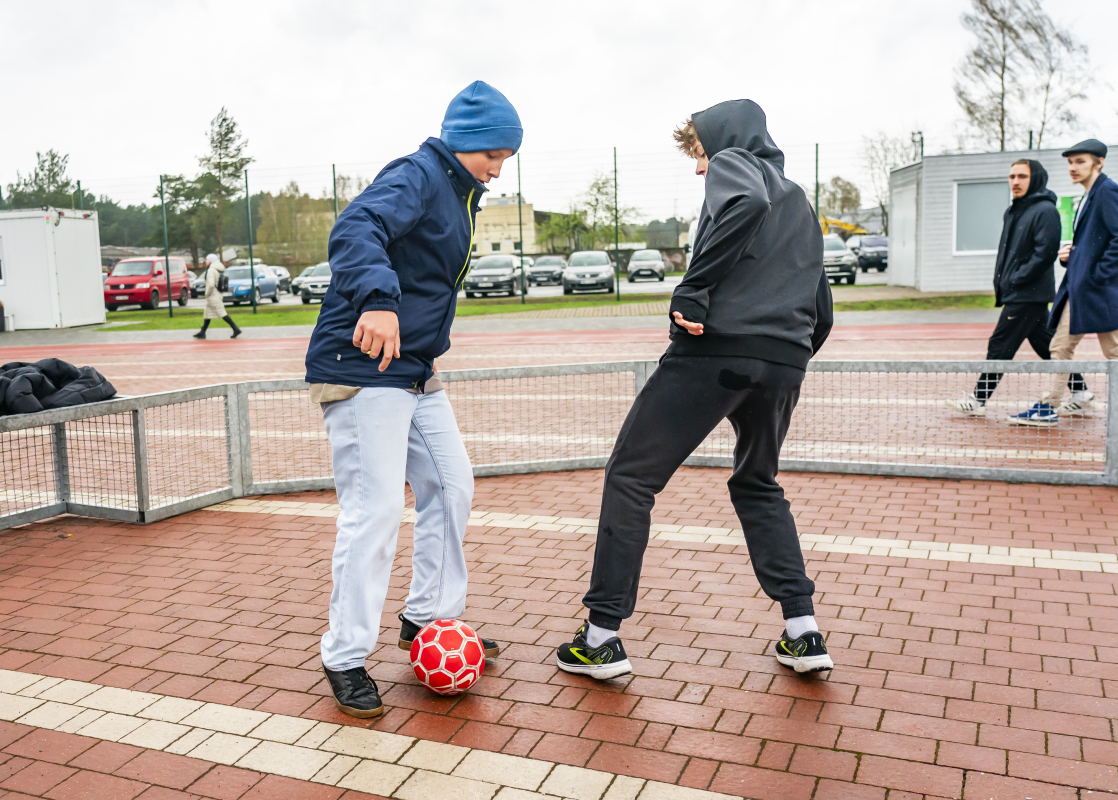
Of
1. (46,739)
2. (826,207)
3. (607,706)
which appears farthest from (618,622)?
Answer: (826,207)

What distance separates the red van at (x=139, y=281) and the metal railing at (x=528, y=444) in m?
27.5

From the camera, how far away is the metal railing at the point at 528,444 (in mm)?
5559

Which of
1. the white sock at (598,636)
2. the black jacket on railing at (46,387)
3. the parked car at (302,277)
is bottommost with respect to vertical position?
the white sock at (598,636)

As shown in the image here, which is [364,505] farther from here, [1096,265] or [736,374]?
[1096,265]

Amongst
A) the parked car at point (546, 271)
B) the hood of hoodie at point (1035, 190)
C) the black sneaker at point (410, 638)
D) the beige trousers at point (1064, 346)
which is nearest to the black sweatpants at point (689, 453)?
the black sneaker at point (410, 638)

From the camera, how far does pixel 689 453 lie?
10.5 feet

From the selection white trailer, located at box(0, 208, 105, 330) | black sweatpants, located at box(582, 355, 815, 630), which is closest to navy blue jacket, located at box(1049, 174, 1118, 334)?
black sweatpants, located at box(582, 355, 815, 630)

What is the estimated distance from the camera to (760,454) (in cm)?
340

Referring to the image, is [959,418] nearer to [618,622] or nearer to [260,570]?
[618,622]

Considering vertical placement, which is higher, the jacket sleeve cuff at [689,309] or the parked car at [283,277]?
the parked car at [283,277]

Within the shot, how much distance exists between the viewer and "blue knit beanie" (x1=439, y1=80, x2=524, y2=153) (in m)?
3.16

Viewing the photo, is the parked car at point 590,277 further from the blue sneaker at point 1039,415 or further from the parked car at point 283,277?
the blue sneaker at point 1039,415

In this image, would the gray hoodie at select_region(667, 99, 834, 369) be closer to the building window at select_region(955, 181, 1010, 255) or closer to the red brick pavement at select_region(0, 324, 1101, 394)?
the red brick pavement at select_region(0, 324, 1101, 394)

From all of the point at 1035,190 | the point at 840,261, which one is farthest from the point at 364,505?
the point at 840,261
